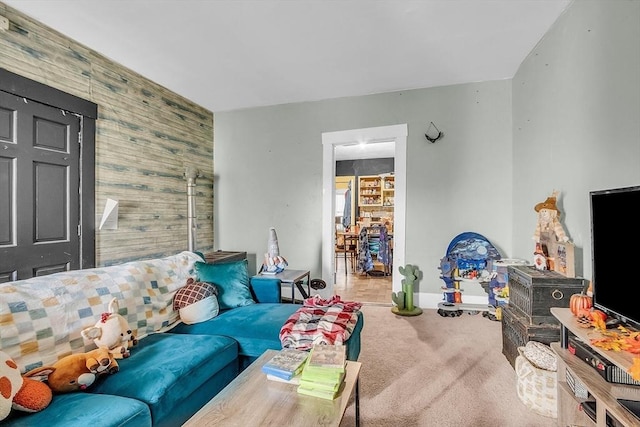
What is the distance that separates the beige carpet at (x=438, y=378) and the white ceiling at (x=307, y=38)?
8.80 ft

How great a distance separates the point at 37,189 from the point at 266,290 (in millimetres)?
2009

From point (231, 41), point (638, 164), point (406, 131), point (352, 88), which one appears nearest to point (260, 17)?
point (231, 41)

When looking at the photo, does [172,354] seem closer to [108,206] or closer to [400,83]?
[108,206]

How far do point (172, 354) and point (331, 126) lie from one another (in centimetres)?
329

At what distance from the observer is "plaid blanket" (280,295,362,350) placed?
1799mm

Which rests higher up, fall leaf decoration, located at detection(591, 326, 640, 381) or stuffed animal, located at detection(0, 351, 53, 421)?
fall leaf decoration, located at detection(591, 326, 640, 381)

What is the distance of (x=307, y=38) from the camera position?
274 centimetres

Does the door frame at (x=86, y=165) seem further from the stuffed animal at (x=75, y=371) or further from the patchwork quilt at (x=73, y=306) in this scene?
the stuffed animal at (x=75, y=371)

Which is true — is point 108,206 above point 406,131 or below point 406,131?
below

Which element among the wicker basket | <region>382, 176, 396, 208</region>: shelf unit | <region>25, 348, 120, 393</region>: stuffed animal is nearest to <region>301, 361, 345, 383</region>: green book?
<region>25, 348, 120, 393</region>: stuffed animal

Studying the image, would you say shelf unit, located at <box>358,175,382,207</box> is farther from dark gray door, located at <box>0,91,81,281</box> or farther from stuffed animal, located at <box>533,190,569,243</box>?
dark gray door, located at <box>0,91,81,281</box>

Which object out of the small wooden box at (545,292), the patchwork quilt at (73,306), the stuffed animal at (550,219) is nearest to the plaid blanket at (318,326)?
the patchwork quilt at (73,306)

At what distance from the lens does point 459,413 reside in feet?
5.85

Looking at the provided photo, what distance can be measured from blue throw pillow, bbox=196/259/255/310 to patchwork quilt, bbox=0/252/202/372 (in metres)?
0.22
